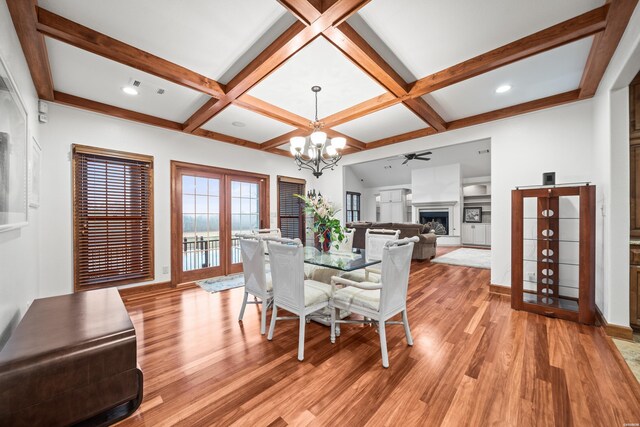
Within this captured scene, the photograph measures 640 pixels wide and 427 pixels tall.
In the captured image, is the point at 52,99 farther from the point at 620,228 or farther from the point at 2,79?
the point at 620,228

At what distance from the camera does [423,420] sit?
56.2 inches

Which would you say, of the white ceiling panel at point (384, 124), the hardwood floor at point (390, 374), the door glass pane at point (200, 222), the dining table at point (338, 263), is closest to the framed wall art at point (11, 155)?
the hardwood floor at point (390, 374)

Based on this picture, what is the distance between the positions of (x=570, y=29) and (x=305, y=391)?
129 inches

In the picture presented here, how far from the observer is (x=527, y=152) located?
3379 mm

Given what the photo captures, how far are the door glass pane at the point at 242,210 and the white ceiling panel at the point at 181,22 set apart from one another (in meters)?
2.87

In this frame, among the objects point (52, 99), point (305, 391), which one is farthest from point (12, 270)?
point (52, 99)

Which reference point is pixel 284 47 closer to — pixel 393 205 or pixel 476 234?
pixel 476 234

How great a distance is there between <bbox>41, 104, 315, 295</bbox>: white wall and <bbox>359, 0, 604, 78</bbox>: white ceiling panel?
3518 millimetres

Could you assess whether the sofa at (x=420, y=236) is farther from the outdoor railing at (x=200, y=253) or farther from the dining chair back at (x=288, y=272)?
the dining chair back at (x=288, y=272)

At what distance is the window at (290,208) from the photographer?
18.6 ft

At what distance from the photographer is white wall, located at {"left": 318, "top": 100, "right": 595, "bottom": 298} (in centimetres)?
304

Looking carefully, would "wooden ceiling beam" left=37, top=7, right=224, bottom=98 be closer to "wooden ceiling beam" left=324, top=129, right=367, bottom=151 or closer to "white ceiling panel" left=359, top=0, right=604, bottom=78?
"white ceiling panel" left=359, top=0, right=604, bottom=78

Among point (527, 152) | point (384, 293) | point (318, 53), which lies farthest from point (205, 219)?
point (527, 152)

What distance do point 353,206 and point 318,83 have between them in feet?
25.1
